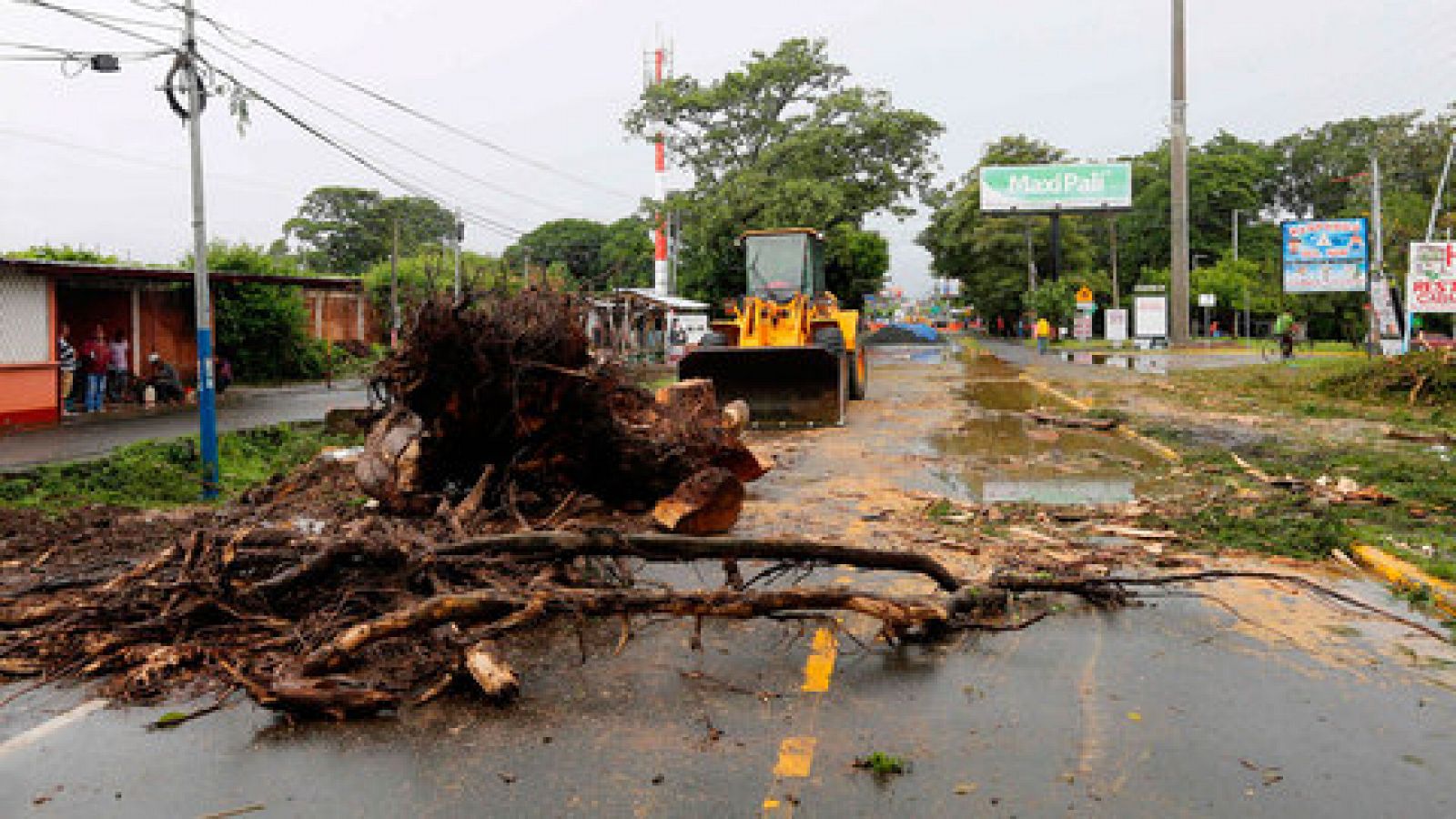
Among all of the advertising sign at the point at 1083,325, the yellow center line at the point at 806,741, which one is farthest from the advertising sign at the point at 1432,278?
the advertising sign at the point at 1083,325

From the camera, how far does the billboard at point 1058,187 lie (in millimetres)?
51906

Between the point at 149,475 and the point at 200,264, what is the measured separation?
2.76 m

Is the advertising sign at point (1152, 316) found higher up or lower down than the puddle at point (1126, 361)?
higher up

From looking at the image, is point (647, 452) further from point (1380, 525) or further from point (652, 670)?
point (1380, 525)

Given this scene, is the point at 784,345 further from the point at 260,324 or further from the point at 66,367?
the point at 260,324

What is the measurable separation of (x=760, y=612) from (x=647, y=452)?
141 inches

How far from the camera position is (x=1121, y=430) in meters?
14.3

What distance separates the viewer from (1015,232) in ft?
222

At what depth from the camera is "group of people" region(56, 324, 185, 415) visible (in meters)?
19.9

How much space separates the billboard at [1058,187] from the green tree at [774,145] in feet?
32.7

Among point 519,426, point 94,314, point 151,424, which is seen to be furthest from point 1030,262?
point 519,426

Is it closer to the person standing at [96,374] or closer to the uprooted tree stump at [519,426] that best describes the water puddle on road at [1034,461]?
the uprooted tree stump at [519,426]

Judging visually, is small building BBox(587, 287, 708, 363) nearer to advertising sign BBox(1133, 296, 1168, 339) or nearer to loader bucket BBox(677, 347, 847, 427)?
loader bucket BBox(677, 347, 847, 427)

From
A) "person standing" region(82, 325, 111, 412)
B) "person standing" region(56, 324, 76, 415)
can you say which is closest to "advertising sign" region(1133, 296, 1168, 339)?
"person standing" region(82, 325, 111, 412)
